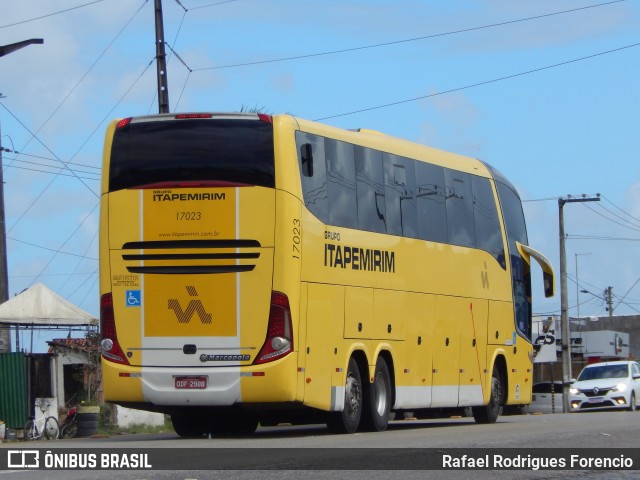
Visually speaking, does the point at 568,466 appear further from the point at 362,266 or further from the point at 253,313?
the point at 362,266

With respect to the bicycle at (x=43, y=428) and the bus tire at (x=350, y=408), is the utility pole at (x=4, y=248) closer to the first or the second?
the bicycle at (x=43, y=428)

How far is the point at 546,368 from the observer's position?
7212 centimetres

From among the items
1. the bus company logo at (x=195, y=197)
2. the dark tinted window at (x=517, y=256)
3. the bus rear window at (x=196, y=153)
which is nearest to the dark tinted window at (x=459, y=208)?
the dark tinted window at (x=517, y=256)

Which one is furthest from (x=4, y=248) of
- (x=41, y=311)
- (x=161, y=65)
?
(x=161, y=65)

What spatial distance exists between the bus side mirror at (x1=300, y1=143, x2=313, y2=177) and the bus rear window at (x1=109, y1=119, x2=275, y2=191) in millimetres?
626

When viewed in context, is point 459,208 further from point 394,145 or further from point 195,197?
point 195,197

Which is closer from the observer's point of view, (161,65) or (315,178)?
(315,178)

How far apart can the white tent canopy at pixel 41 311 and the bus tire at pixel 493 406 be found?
11611mm

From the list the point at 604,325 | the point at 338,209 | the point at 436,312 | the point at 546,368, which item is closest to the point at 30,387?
the point at 436,312

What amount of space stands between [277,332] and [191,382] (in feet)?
4.34

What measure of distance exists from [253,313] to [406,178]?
492cm

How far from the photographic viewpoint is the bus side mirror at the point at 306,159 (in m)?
18.6

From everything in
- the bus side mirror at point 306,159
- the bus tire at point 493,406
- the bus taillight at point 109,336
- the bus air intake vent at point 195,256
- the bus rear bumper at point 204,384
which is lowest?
the bus tire at point 493,406

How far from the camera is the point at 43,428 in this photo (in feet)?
91.8
